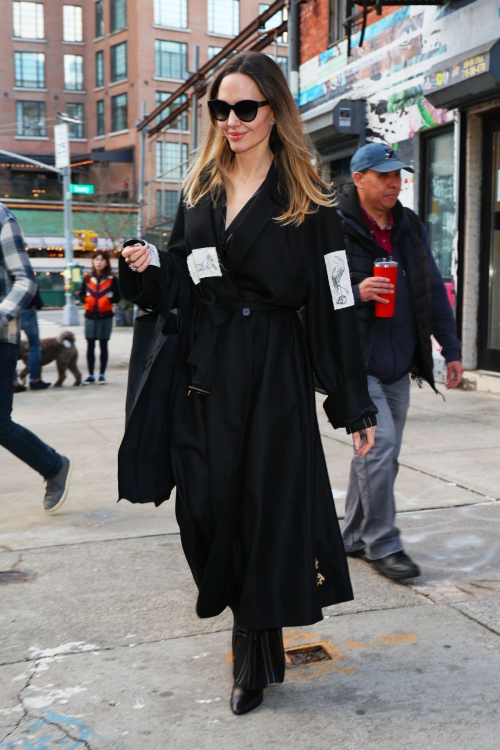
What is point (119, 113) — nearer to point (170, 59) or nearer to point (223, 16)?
point (170, 59)

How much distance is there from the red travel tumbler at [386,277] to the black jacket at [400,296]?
6cm

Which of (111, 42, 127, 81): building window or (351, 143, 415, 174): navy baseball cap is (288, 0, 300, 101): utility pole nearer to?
(351, 143, 415, 174): navy baseball cap

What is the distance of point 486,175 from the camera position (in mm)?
9594

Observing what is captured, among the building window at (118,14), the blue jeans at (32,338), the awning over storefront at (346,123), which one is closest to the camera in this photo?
the blue jeans at (32,338)

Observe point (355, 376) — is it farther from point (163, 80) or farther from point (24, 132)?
point (24, 132)

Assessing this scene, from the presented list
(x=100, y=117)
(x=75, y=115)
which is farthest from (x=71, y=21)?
(x=100, y=117)

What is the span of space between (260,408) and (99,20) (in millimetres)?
57871

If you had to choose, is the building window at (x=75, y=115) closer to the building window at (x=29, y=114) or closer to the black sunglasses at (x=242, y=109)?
the building window at (x=29, y=114)

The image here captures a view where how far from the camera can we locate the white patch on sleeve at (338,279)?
266 centimetres

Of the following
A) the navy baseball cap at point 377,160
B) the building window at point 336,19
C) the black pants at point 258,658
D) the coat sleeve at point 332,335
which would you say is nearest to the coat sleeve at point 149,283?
the coat sleeve at point 332,335

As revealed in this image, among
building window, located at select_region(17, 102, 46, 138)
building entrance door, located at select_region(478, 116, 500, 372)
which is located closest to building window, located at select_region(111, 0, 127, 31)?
building window, located at select_region(17, 102, 46, 138)

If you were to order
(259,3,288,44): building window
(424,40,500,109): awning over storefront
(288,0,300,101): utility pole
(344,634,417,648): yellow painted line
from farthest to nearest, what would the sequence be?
1. (259,3,288,44): building window
2. (288,0,300,101): utility pole
3. (424,40,500,109): awning over storefront
4. (344,634,417,648): yellow painted line

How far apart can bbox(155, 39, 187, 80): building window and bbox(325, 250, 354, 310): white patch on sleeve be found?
5263cm

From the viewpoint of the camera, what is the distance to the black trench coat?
2559 mm
